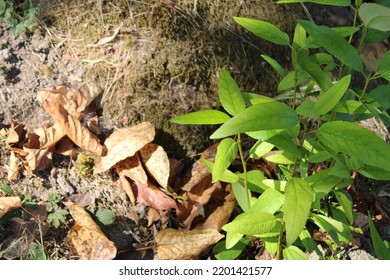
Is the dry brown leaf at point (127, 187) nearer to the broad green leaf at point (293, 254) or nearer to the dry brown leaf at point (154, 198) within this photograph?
the dry brown leaf at point (154, 198)

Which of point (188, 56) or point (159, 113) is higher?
point (188, 56)

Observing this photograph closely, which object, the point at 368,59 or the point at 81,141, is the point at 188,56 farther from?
the point at 368,59

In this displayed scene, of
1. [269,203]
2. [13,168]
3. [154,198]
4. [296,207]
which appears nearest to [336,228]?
[269,203]

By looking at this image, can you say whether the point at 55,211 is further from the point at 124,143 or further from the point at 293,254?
the point at 293,254

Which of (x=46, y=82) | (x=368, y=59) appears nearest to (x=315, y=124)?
(x=368, y=59)

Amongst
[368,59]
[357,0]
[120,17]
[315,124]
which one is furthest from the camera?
[368,59]
